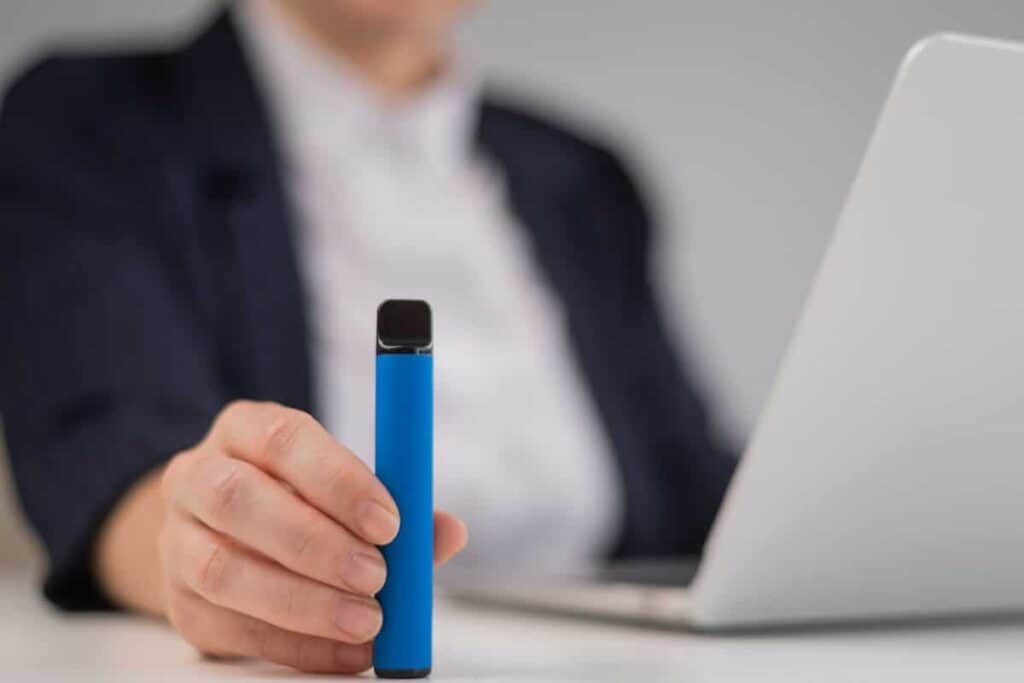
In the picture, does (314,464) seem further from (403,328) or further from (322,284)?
(322,284)

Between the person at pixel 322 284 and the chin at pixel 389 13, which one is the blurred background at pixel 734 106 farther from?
the chin at pixel 389 13

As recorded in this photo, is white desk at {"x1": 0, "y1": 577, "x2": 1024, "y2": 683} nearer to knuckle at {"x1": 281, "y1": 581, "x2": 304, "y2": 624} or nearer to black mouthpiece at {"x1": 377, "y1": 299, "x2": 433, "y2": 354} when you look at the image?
knuckle at {"x1": 281, "y1": 581, "x2": 304, "y2": 624}

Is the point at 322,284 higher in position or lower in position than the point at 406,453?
lower

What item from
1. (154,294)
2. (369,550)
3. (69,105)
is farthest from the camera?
(69,105)

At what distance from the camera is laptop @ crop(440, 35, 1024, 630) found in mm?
448

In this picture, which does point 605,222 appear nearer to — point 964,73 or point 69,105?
point 69,105

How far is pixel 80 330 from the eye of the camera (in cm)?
92

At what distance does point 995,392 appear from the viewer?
19.9 inches

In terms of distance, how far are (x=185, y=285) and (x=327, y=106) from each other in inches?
11.4

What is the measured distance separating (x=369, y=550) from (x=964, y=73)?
276mm

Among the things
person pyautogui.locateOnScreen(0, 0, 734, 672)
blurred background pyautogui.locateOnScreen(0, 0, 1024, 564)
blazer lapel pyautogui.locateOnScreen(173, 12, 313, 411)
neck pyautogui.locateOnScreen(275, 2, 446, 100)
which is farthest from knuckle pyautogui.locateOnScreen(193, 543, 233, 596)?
blurred background pyautogui.locateOnScreen(0, 0, 1024, 564)

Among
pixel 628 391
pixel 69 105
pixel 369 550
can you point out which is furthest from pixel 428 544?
pixel 628 391

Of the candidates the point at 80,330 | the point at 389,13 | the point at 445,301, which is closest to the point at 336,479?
the point at 80,330

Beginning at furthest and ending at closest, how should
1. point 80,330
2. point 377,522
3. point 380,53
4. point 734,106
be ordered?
point 734,106, point 380,53, point 80,330, point 377,522
